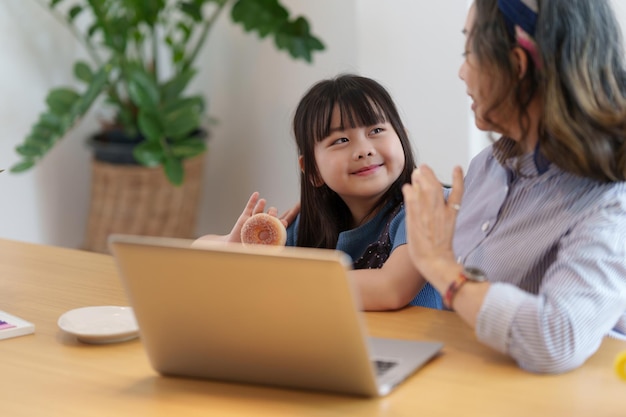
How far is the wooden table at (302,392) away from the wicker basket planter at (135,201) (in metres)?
2.37

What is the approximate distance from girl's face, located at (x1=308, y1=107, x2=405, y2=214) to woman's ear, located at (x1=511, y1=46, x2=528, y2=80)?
1.56 feet

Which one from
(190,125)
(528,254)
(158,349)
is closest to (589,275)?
(528,254)

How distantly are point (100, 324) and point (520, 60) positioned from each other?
0.75m

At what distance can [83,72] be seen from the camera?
381cm

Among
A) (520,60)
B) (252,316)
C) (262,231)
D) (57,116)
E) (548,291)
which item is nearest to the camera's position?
(252,316)

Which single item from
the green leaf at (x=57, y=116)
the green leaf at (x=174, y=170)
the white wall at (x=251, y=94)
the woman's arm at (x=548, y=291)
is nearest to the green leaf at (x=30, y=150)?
the green leaf at (x=57, y=116)

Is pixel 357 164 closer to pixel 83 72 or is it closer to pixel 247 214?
pixel 247 214

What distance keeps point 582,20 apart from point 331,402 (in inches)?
25.6

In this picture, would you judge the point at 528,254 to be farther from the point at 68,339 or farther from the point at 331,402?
the point at 68,339

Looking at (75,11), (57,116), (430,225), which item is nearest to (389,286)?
(430,225)

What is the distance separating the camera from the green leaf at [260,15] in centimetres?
371

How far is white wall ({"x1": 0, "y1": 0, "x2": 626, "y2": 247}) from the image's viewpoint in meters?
3.40

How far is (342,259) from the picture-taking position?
44.0 inches

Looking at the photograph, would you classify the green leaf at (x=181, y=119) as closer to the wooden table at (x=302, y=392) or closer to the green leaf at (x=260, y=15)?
the green leaf at (x=260, y=15)
